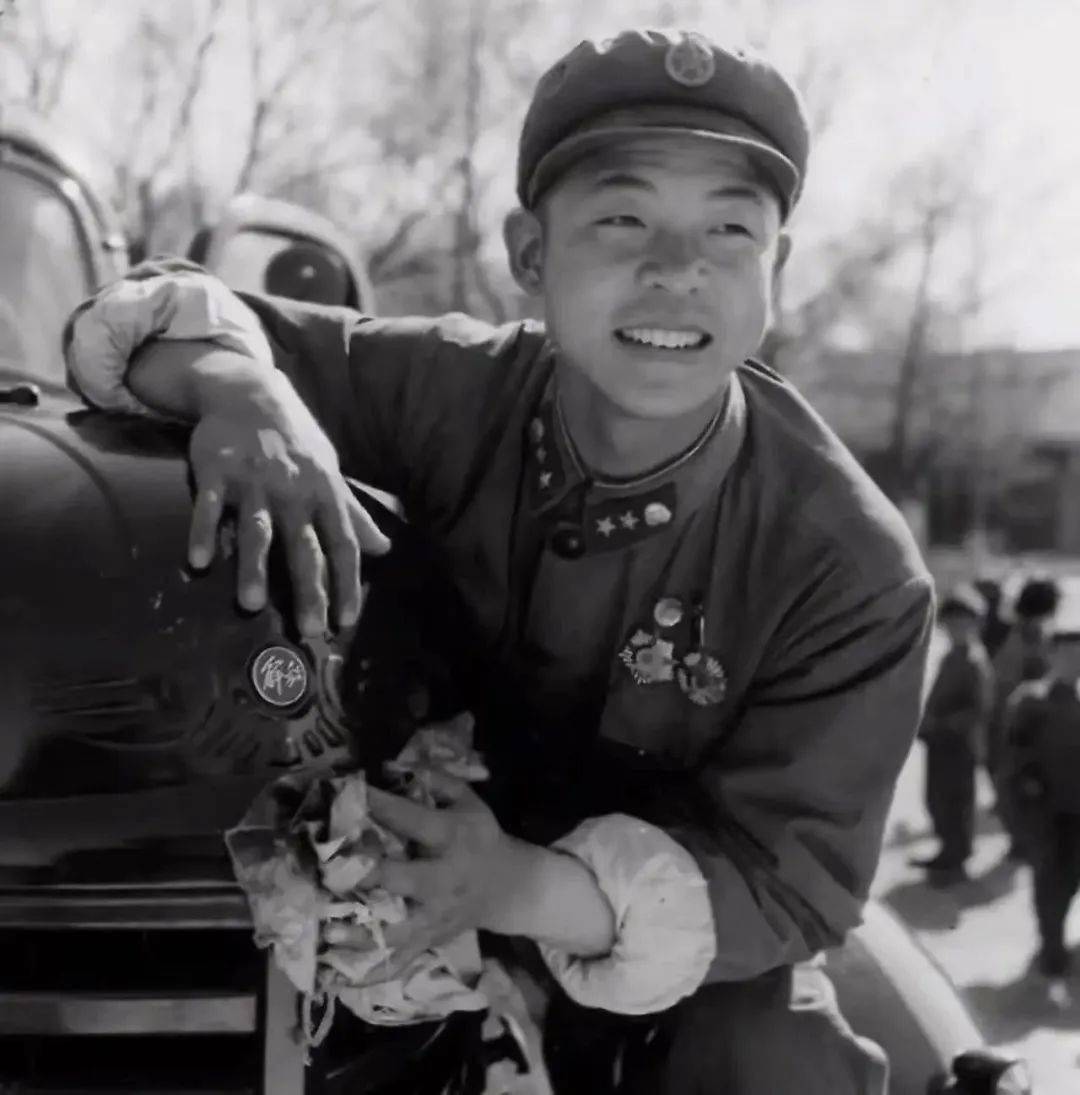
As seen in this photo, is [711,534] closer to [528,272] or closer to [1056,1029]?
[528,272]

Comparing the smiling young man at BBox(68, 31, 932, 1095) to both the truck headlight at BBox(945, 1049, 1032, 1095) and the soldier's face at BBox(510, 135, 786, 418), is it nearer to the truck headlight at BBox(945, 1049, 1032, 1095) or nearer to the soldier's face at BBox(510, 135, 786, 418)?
the soldier's face at BBox(510, 135, 786, 418)

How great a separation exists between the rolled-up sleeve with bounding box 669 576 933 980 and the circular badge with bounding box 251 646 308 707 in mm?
459

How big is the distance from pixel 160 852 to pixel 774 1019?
0.74 metres

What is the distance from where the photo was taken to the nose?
165 centimetres

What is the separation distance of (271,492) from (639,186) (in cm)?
53

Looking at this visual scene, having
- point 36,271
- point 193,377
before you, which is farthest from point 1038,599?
point 193,377

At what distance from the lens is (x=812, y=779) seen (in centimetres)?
167

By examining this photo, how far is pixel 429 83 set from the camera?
1634cm

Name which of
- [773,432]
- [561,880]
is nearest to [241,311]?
[773,432]

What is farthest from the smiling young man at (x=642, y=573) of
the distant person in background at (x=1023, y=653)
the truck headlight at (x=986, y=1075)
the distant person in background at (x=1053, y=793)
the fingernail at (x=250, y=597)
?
the distant person in background at (x=1023, y=653)

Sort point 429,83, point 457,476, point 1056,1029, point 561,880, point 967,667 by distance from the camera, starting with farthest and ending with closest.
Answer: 1. point 429,83
2. point 967,667
3. point 1056,1029
4. point 457,476
5. point 561,880

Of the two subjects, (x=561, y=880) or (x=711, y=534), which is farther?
(x=711, y=534)

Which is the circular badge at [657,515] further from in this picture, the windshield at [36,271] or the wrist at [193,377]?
the windshield at [36,271]

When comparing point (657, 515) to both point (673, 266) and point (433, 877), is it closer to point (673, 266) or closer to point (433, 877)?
point (673, 266)
